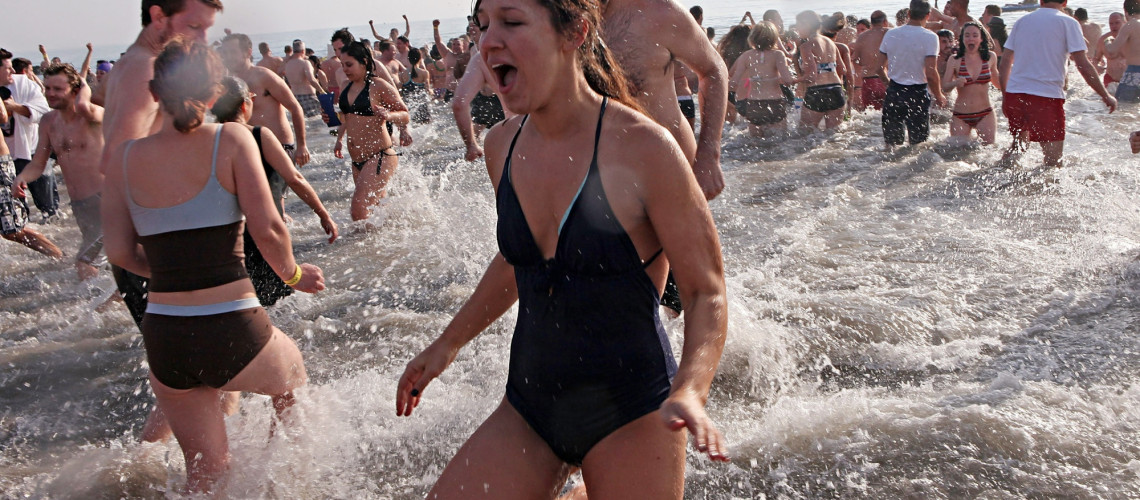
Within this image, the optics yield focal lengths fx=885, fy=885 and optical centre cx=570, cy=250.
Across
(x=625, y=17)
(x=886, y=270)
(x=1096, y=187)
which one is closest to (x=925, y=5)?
(x=1096, y=187)

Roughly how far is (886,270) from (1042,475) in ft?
9.40

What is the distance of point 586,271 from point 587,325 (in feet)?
0.44

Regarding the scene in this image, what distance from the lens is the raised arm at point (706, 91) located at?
151 inches

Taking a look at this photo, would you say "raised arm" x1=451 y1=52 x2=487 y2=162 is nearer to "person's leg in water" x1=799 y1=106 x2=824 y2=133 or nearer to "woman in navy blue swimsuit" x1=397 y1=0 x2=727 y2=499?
"woman in navy blue swimsuit" x1=397 y1=0 x2=727 y2=499

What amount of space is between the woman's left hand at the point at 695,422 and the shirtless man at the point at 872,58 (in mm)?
10880

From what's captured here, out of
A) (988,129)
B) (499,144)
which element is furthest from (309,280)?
(988,129)

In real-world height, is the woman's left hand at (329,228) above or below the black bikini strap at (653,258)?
below

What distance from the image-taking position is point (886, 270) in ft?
19.8

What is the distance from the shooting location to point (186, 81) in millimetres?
2916

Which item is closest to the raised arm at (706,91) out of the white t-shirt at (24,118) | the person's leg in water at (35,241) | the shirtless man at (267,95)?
the shirtless man at (267,95)

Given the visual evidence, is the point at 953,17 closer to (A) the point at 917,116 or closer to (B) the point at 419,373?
(A) the point at 917,116

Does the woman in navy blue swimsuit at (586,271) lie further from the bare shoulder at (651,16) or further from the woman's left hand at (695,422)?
the bare shoulder at (651,16)

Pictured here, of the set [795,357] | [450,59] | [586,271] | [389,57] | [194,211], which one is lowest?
[450,59]

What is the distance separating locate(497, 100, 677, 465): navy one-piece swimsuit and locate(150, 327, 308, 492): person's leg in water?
4.09 feet
